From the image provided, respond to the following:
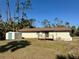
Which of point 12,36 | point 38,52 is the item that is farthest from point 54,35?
point 38,52

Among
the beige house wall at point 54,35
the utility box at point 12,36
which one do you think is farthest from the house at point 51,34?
the utility box at point 12,36

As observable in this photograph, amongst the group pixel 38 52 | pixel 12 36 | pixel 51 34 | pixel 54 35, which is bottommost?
pixel 38 52

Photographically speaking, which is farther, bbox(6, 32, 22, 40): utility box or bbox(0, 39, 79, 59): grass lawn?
bbox(6, 32, 22, 40): utility box

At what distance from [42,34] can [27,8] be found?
22.4 meters

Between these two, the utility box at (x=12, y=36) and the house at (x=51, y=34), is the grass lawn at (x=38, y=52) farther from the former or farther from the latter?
the utility box at (x=12, y=36)

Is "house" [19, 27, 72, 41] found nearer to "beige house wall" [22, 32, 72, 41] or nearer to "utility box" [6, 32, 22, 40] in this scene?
"beige house wall" [22, 32, 72, 41]

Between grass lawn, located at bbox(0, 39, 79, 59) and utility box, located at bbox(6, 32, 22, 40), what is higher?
utility box, located at bbox(6, 32, 22, 40)

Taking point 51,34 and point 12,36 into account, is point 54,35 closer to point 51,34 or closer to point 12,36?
point 51,34

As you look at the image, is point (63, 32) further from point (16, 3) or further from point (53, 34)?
point (16, 3)

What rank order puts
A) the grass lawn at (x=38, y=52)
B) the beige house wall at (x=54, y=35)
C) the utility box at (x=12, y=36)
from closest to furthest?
the grass lawn at (x=38, y=52) → the beige house wall at (x=54, y=35) → the utility box at (x=12, y=36)

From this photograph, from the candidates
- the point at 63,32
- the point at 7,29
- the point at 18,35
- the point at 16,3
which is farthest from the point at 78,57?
the point at 16,3

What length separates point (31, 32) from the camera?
43125 mm

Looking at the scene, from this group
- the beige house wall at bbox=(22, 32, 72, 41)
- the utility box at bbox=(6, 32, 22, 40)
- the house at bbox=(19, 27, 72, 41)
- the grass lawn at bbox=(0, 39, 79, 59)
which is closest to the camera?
the grass lawn at bbox=(0, 39, 79, 59)

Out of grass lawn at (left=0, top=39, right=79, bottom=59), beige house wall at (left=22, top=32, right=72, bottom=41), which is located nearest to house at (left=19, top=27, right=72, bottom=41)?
beige house wall at (left=22, top=32, right=72, bottom=41)
